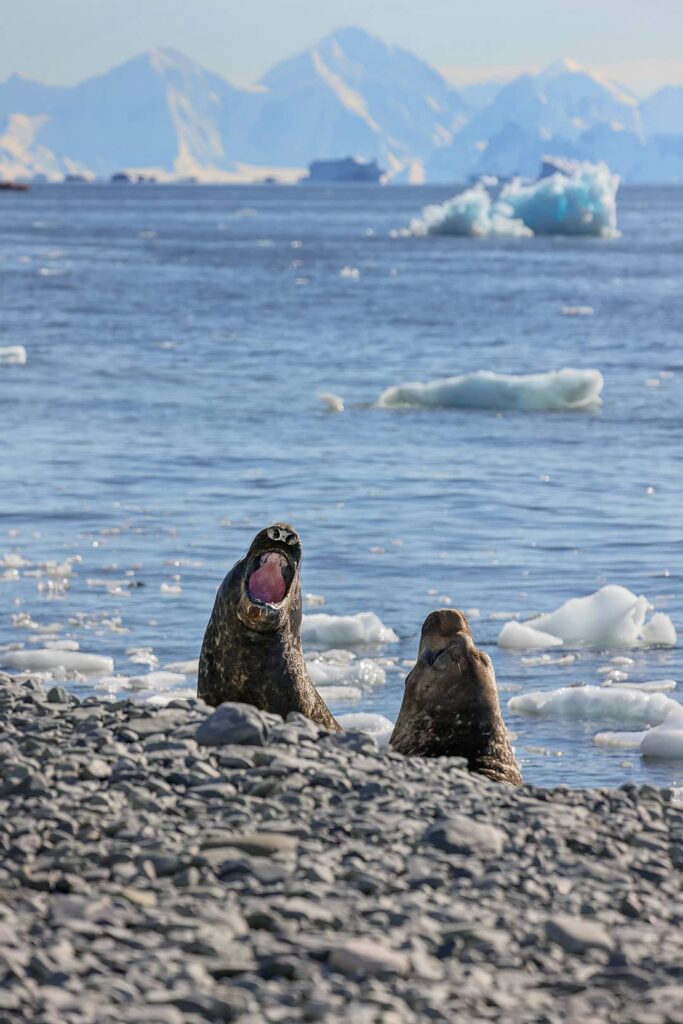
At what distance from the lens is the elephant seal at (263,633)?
314 inches

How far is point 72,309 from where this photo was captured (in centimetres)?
4153

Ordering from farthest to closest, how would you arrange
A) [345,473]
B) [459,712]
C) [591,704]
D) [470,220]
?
[470,220]
[345,473]
[591,704]
[459,712]

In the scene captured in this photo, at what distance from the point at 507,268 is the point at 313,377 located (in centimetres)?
3756

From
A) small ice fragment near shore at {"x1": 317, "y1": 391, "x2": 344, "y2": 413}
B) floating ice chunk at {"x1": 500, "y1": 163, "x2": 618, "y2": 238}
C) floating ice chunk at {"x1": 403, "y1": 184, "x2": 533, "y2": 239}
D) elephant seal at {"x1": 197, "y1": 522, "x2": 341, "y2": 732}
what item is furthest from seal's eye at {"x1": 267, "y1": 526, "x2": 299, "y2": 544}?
floating ice chunk at {"x1": 403, "y1": 184, "x2": 533, "y2": 239}

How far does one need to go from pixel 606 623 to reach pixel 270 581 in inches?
203

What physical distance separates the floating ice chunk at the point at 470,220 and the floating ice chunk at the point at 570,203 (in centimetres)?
69

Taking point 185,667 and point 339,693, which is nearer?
point 339,693

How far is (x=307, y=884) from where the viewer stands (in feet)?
17.5

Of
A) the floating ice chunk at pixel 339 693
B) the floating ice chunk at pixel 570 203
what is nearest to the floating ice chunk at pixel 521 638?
the floating ice chunk at pixel 339 693

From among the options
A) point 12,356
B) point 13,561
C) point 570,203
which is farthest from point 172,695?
point 570,203

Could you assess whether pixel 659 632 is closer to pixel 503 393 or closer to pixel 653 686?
pixel 653 686

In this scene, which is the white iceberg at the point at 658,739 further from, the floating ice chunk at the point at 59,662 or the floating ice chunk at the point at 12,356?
the floating ice chunk at the point at 12,356

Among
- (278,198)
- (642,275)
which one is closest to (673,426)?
(642,275)

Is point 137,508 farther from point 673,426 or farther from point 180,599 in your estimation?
point 673,426
